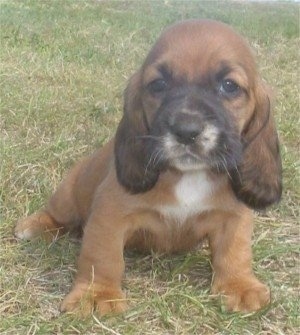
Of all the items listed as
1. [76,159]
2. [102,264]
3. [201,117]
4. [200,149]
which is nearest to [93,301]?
[102,264]

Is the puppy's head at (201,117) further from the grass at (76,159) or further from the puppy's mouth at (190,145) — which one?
the grass at (76,159)

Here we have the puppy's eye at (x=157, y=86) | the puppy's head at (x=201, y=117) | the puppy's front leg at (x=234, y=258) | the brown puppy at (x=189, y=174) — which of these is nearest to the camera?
the puppy's head at (x=201, y=117)

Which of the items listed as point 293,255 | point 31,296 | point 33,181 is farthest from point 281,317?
point 33,181

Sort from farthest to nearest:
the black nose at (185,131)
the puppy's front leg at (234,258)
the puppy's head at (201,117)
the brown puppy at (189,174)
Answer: the puppy's front leg at (234,258) → the brown puppy at (189,174) → the puppy's head at (201,117) → the black nose at (185,131)

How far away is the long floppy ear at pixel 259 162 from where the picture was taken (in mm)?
3223

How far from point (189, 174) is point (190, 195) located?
3.4 inches

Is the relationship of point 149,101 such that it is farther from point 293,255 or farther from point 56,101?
point 56,101

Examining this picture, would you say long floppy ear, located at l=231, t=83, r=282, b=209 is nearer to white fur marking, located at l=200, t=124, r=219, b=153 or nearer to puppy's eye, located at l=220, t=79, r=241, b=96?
puppy's eye, located at l=220, t=79, r=241, b=96

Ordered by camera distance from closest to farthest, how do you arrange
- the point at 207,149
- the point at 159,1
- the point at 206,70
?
1. the point at 207,149
2. the point at 206,70
3. the point at 159,1

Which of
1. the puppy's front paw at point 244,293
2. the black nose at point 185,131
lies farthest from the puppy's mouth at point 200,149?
the puppy's front paw at point 244,293

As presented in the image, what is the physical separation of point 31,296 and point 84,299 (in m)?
0.27

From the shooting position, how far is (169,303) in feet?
10.4

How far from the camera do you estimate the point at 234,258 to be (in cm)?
327

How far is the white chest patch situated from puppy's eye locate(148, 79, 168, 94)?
0.36 meters
